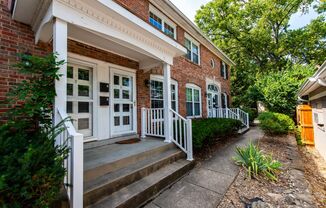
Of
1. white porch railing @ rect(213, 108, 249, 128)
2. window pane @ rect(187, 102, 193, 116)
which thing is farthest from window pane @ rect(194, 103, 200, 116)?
white porch railing @ rect(213, 108, 249, 128)

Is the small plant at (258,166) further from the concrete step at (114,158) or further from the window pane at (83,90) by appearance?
the window pane at (83,90)

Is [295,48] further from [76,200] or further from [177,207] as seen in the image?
[76,200]

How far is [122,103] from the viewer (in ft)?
16.6

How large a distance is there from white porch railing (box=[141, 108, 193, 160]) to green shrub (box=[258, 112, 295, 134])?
524cm

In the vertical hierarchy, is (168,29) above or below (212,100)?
above

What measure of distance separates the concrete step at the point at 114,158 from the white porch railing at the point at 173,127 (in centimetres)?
50

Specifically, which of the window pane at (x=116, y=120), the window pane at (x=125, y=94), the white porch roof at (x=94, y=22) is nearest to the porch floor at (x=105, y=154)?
the window pane at (x=116, y=120)

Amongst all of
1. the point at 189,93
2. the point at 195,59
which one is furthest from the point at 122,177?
the point at 195,59

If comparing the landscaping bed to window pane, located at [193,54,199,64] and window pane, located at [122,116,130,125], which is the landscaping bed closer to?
window pane, located at [122,116,130,125]

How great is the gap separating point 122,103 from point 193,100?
185 inches

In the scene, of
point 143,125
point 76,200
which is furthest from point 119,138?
point 76,200

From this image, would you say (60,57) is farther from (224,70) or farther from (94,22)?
(224,70)

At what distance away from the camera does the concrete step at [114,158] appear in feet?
8.80

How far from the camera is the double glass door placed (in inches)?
192
